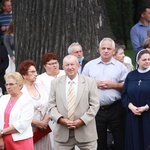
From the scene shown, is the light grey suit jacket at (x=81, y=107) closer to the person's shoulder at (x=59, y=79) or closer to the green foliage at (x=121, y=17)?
the person's shoulder at (x=59, y=79)

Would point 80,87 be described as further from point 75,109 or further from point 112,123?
point 112,123

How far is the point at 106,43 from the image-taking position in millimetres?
10742

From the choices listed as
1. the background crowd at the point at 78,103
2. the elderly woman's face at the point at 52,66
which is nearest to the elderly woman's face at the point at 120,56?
the background crowd at the point at 78,103

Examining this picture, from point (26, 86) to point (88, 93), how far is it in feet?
3.27

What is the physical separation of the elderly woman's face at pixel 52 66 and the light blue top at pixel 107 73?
43 cm

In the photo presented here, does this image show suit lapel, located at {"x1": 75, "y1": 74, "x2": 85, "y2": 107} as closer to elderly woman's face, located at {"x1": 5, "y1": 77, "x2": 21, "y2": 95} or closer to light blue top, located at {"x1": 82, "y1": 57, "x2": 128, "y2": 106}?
light blue top, located at {"x1": 82, "y1": 57, "x2": 128, "y2": 106}

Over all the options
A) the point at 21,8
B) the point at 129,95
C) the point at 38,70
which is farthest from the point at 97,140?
the point at 21,8

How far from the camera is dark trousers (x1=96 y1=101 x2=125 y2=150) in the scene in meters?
10.9

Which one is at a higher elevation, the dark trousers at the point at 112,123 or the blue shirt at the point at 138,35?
the blue shirt at the point at 138,35

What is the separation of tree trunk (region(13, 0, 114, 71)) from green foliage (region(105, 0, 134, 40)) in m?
10.4

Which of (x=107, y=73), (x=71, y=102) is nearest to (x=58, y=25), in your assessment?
(x=107, y=73)

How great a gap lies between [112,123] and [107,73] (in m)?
0.75

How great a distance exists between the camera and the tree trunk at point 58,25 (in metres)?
11.7

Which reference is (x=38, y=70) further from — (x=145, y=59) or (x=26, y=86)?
(x=145, y=59)
